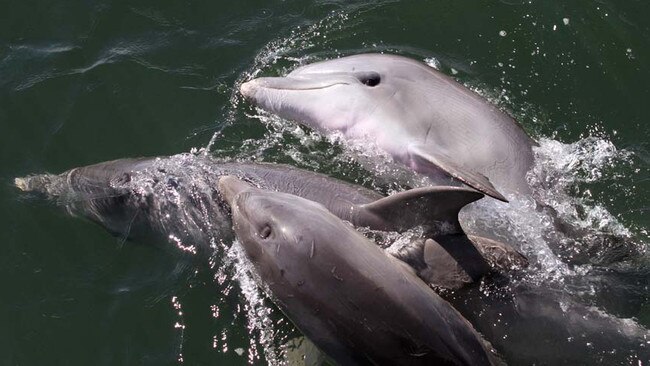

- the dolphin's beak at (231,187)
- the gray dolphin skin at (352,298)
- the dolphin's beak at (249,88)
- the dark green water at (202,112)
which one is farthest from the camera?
the dolphin's beak at (249,88)

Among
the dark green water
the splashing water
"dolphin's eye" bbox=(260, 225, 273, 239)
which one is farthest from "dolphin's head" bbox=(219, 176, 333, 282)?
the dark green water

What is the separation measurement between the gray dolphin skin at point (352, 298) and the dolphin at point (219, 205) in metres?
0.56

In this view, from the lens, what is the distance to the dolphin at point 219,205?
6.85m

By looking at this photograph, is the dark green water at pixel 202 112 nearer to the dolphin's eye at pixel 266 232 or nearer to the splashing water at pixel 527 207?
the splashing water at pixel 527 207

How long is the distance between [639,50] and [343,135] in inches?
182

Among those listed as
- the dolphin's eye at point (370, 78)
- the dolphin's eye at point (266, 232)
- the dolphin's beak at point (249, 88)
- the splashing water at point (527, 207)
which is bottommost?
the splashing water at point (527, 207)

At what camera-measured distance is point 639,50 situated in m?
10.9

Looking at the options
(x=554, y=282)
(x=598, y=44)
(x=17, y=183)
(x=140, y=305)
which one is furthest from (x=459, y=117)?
(x=17, y=183)

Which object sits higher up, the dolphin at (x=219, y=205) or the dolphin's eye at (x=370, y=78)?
the dolphin's eye at (x=370, y=78)

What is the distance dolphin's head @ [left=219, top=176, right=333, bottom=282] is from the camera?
6391mm

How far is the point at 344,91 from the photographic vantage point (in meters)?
9.47

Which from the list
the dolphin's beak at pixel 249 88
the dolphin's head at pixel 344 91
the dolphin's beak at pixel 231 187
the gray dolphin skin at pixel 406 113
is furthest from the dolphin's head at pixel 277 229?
the dolphin's beak at pixel 249 88

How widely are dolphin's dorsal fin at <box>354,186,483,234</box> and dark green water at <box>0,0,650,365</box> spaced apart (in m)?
1.57

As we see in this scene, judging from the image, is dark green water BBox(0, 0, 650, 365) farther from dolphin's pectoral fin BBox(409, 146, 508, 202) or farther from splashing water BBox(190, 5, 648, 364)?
dolphin's pectoral fin BBox(409, 146, 508, 202)
